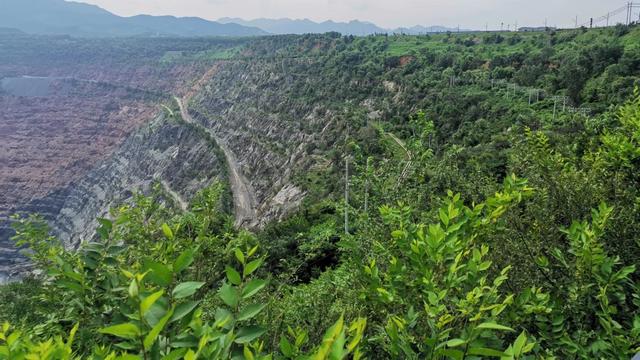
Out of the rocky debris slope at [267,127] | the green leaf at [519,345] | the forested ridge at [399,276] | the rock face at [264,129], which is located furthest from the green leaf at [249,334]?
the rocky debris slope at [267,127]

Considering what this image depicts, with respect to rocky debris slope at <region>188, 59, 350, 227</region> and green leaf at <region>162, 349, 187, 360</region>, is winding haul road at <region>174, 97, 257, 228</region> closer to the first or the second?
rocky debris slope at <region>188, 59, 350, 227</region>

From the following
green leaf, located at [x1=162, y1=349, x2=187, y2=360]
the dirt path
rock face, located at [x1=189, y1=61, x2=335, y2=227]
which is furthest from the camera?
the dirt path

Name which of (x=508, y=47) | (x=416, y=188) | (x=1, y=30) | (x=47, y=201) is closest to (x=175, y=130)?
(x=47, y=201)

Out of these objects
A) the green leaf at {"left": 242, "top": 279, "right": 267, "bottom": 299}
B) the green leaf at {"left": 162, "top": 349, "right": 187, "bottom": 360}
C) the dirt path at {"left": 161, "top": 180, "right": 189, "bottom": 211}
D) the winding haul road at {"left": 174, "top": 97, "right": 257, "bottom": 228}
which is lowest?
the dirt path at {"left": 161, "top": 180, "right": 189, "bottom": 211}

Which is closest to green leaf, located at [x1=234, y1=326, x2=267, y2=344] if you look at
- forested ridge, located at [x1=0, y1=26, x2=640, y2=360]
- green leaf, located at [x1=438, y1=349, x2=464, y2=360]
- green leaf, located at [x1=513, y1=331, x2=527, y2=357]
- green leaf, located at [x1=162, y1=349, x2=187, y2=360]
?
forested ridge, located at [x1=0, y1=26, x2=640, y2=360]

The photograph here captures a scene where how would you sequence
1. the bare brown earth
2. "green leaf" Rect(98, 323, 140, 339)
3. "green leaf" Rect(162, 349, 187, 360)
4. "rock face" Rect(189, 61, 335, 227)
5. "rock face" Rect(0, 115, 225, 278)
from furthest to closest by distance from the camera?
the bare brown earth → "rock face" Rect(0, 115, 225, 278) → "rock face" Rect(189, 61, 335, 227) → "green leaf" Rect(162, 349, 187, 360) → "green leaf" Rect(98, 323, 140, 339)

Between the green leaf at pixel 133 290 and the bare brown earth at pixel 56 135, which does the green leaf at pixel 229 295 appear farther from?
the bare brown earth at pixel 56 135

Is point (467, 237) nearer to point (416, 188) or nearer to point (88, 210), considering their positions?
point (416, 188)
